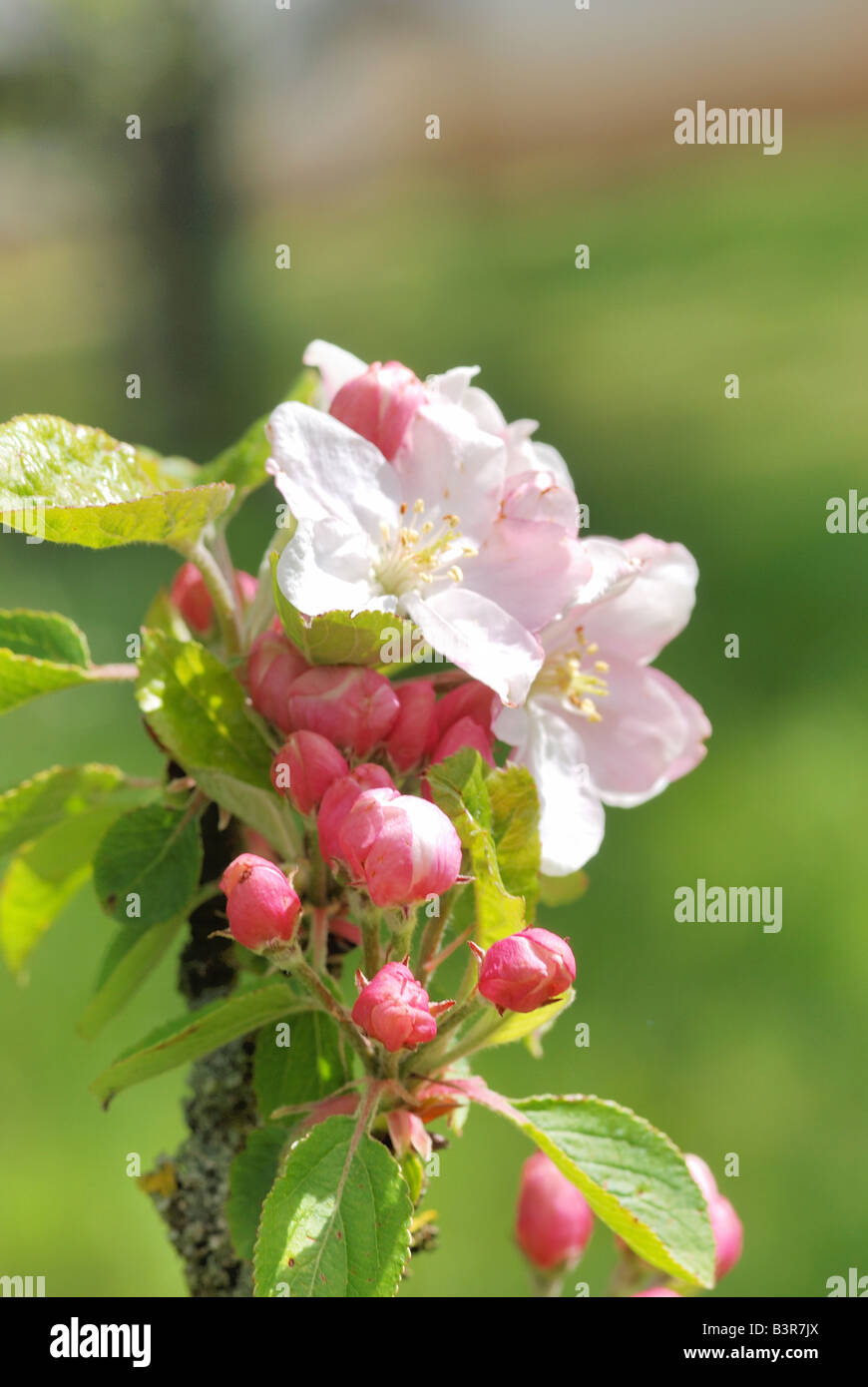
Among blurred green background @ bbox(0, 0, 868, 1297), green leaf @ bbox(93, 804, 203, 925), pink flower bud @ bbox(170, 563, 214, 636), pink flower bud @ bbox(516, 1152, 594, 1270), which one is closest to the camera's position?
green leaf @ bbox(93, 804, 203, 925)

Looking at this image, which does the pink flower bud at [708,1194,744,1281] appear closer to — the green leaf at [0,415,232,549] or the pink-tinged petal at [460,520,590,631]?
the pink-tinged petal at [460,520,590,631]

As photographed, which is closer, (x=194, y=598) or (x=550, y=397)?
(x=194, y=598)

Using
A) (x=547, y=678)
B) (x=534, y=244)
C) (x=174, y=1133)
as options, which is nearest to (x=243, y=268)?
(x=534, y=244)

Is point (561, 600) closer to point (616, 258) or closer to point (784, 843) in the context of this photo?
point (784, 843)

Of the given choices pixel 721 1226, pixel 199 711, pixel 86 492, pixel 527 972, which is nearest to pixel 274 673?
pixel 199 711

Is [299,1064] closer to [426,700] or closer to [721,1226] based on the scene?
[426,700]

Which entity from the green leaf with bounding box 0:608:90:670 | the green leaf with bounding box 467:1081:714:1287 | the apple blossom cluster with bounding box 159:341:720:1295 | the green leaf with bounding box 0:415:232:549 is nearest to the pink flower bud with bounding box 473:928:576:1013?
the apple blossom cluster with bounding box 159:341:720:1295
